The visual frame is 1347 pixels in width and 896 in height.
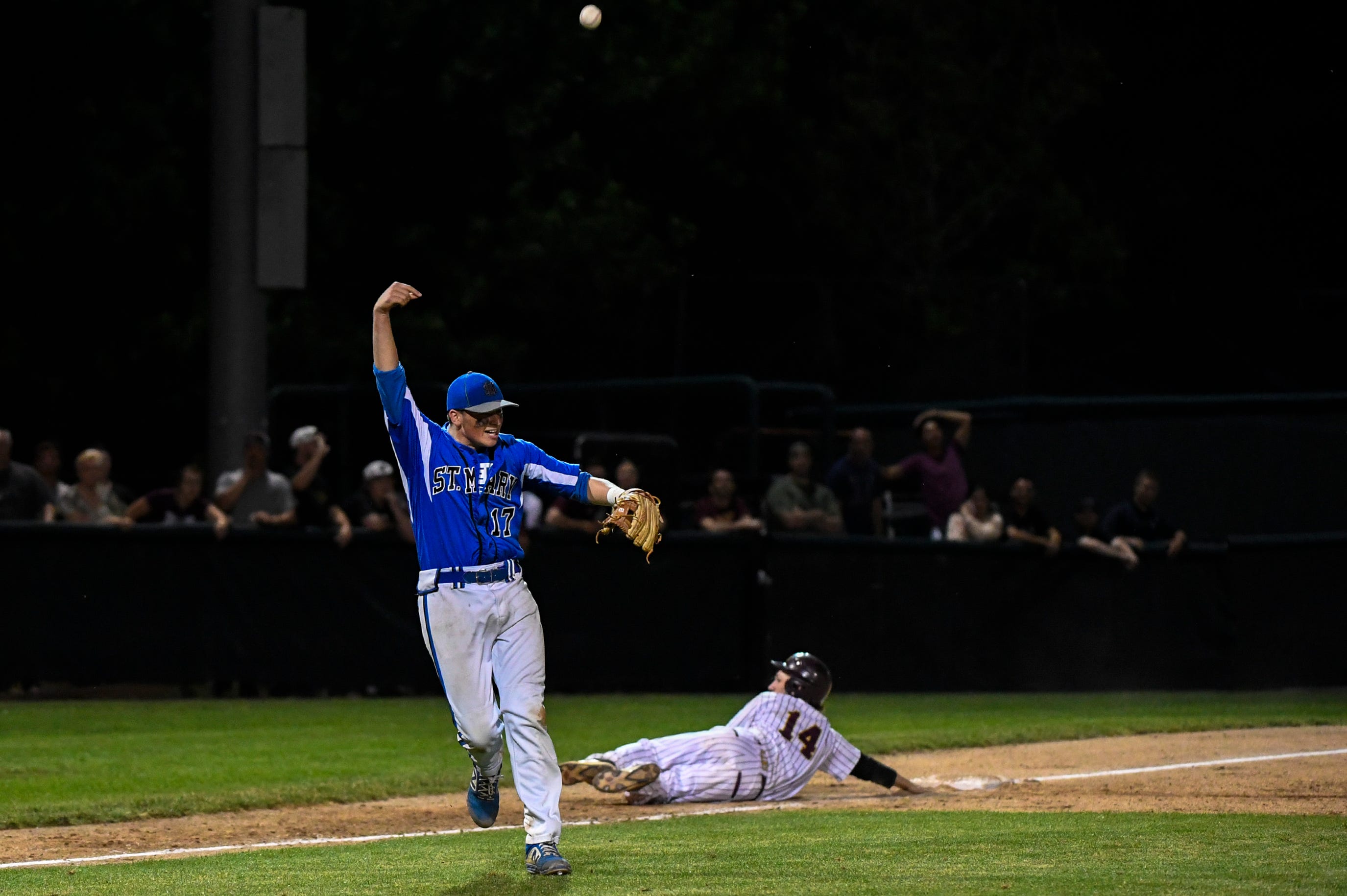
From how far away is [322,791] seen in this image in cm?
1031

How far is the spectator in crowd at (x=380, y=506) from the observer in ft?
48.5

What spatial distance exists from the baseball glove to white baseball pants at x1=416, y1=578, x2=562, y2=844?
46 cm

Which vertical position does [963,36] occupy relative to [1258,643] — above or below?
above

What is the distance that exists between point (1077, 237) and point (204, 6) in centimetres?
1653

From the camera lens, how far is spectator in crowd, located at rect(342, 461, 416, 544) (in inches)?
582

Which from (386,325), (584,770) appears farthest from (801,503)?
(386,325)

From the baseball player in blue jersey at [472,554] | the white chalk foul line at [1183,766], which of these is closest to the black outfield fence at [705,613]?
the white chalk foul line at [1183,766]

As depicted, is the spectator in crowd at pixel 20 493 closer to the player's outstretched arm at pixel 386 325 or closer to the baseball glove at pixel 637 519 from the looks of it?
the player's outstretched arm at pixel 386 325

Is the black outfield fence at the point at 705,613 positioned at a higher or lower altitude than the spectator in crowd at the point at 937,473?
lower

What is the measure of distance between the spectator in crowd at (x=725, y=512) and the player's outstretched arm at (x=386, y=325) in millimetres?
8076

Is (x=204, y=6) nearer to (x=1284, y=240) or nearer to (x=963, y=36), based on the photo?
(x=963, y=36)

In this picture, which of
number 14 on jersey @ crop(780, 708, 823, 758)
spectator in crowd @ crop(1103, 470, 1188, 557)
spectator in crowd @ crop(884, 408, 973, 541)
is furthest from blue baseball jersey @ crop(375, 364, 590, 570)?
spectator in crowd @ crop(1103, 470, 1188, 557)

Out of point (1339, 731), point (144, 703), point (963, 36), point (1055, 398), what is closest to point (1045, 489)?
point (1055, 398)

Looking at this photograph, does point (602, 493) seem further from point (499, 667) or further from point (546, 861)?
point (546, 861)
